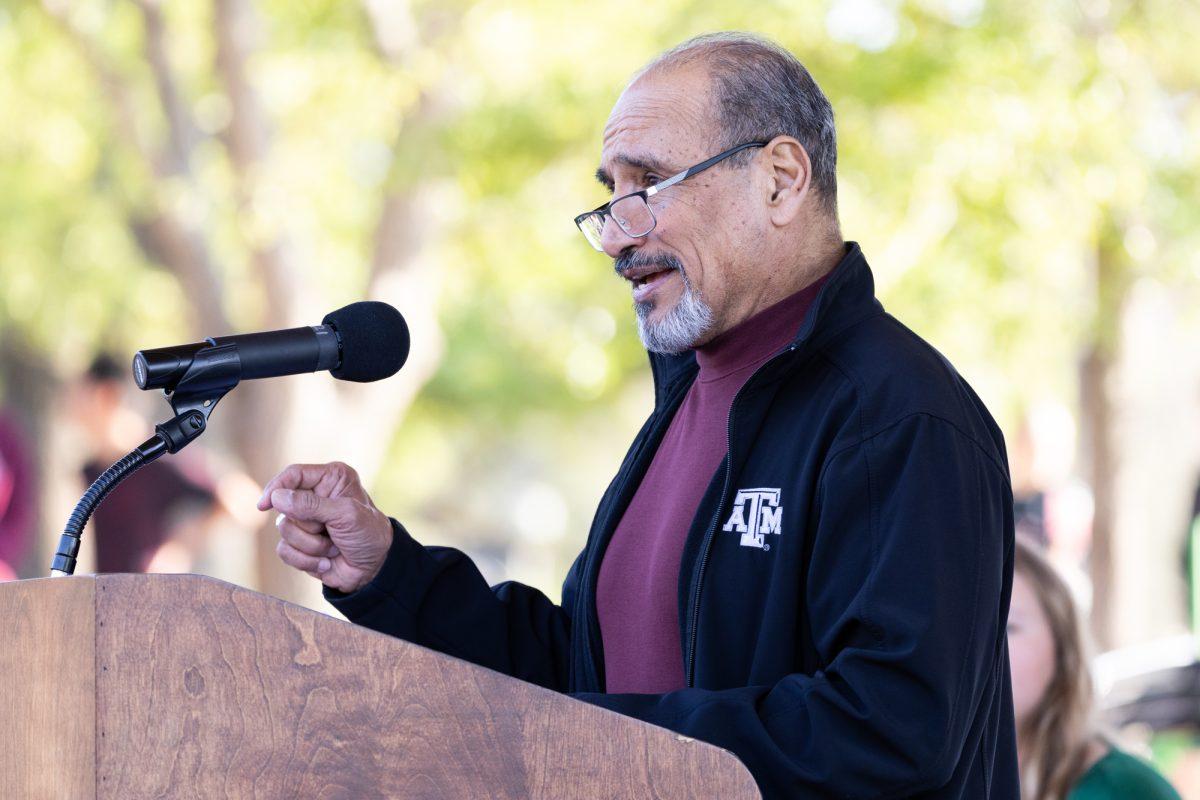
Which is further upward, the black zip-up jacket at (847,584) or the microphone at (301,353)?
the microphone at (301,353)

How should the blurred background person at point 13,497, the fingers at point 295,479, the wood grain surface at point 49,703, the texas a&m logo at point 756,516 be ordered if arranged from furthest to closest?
the blurred background person at point 13,497 < the fingers at point 295,479 < the texas a&m logo at point 756,516 < the wood grain surface at point 49,703

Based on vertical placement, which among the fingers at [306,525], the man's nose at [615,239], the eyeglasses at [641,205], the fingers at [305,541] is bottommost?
the fingers at [305,541]

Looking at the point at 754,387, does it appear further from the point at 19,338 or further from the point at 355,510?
the point at 19,338

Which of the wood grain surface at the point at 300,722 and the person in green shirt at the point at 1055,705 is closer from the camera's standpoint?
the wood grain surface at the point at 300,722

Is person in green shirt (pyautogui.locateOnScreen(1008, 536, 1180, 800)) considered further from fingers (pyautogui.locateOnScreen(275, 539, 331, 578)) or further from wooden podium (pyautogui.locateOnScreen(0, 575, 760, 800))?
wooden podium (pyautogui.locateOnScreen(0, 575, 760, 800))

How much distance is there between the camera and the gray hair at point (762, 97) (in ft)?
7.66

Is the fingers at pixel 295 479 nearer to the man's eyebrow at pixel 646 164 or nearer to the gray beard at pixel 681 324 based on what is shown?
the gray beard at pixel 681 324

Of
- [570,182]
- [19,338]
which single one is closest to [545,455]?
[19,338]

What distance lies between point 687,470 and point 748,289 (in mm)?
308

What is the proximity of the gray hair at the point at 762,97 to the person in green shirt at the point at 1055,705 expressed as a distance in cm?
132

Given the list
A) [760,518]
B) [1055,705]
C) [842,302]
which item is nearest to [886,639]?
[760,518]

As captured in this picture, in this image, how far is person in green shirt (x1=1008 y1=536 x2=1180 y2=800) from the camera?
3225 mm

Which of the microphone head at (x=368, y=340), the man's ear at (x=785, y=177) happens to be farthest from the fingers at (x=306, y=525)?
the man's ear at (x=785, y=177)

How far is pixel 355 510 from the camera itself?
92.0 inches
